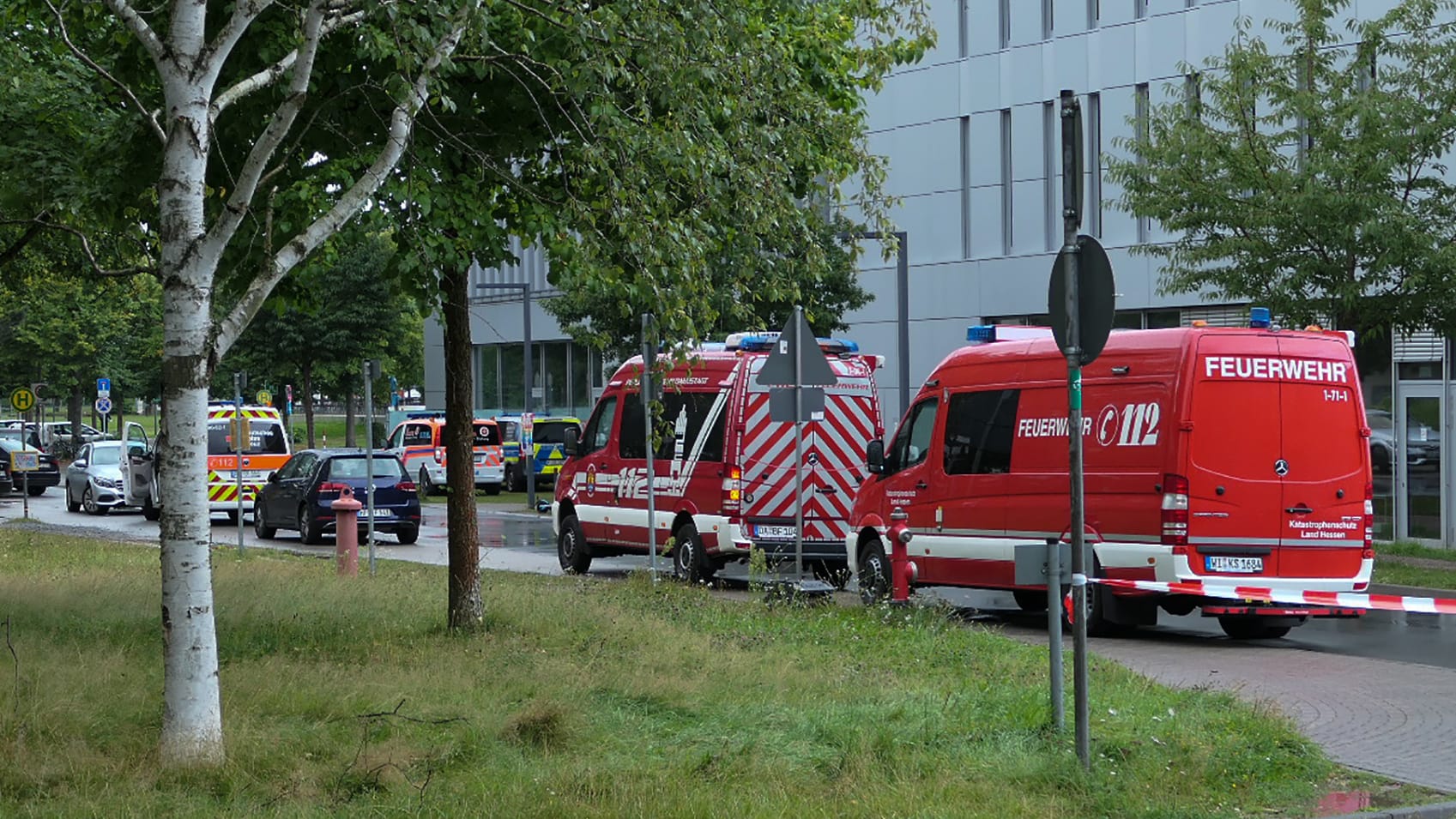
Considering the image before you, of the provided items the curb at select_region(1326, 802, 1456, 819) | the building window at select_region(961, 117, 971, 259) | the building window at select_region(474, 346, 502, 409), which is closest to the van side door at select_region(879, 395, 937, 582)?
the curb at select_region(1326, 802, 1456, 819)

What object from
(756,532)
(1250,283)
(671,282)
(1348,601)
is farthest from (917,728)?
(1250,283)

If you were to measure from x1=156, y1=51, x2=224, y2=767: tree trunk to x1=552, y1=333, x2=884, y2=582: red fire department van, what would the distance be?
10481mm

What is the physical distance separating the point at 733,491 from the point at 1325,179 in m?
8.49

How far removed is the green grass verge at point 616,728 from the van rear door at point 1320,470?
2.78 meters

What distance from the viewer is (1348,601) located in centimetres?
1365

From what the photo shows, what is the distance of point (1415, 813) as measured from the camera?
761 cm

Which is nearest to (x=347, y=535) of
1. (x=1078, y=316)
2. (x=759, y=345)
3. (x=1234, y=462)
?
(x=759, y=345)

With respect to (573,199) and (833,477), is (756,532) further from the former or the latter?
(573,199)

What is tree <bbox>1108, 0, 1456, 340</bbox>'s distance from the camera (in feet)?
69.2

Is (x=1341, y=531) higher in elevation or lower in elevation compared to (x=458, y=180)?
lower

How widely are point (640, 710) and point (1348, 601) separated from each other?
6698 millimetres

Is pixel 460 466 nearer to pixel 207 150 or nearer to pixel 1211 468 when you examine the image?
pixel 207 150

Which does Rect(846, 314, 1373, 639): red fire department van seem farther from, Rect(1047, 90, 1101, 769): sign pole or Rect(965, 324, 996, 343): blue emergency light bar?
Rect(1047, 90, 1101, 769): sign pole

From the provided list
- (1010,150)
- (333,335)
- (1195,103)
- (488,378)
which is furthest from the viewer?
(488,378)
